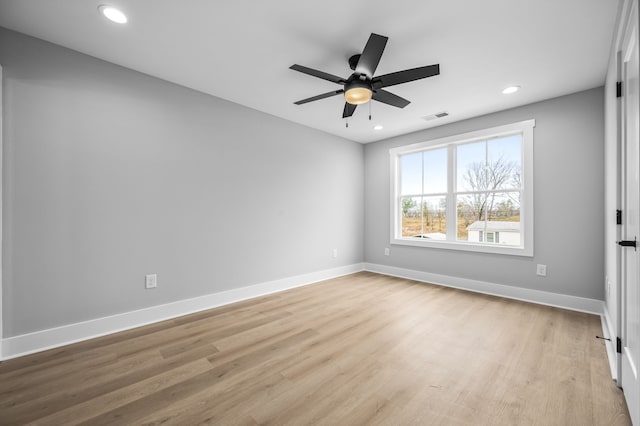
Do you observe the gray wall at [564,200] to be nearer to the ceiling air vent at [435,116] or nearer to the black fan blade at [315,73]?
the ceiling air vent at [435,116]

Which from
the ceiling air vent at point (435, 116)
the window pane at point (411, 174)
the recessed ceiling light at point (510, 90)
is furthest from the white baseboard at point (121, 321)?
the recessed ceiling light at point (510, 90)

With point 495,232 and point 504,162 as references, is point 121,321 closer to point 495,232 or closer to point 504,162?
point 495,232

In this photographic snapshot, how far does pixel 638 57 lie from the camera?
54.0 inches

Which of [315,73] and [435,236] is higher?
[315,73]

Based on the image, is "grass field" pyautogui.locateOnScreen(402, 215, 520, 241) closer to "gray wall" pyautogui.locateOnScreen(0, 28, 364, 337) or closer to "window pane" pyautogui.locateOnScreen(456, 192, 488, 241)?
"window pane" pyautogui.locateOnScreen(456, 192, 488, 241)

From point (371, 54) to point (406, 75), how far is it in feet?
1.20

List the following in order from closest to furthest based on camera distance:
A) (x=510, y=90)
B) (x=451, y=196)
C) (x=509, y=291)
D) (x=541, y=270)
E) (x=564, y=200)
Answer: (x=510, y=90) < (x=564, y=200) < (x=541, y=270) < (x=509, y=291) < (x=451, y=196)

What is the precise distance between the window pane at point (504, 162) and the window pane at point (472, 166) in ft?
0.25

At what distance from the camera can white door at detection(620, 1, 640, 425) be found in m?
1.37

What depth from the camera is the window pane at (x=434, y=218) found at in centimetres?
446

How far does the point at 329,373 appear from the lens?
1.92m

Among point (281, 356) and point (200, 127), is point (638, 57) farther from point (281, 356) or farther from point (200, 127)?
point (200, 127)

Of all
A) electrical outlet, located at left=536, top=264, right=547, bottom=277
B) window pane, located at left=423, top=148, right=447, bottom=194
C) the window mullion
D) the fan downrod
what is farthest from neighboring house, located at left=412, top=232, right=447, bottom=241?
the fan downrod

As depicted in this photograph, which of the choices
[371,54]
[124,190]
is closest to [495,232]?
[371,54]
